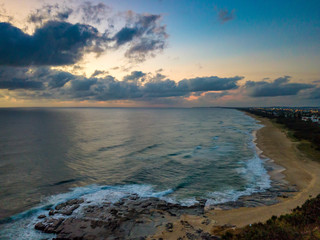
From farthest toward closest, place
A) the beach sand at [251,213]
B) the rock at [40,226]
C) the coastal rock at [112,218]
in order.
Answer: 1. the rock at [40,226]
2. the beach sand at [251,213]
3. the coastal rock at [112,218]

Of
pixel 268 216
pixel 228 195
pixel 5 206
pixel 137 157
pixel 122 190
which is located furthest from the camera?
pixel 137 157

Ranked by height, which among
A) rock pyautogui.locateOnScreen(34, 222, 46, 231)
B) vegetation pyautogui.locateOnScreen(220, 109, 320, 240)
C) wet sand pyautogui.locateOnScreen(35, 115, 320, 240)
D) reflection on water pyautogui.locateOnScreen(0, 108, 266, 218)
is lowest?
reflection on water pyautogui.locateOnScreen(0, 108, 266, 218)

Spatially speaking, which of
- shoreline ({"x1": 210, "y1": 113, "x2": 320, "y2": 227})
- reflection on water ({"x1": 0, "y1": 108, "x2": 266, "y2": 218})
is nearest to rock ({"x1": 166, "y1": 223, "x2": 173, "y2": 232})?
shoreline ({"x1": 210, "y1": 113, "x2": 320, "y2": 227})

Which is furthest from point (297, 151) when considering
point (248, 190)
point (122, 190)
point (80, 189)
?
point (80, 189)

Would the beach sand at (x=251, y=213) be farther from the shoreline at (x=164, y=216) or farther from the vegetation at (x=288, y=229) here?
the vegetation at (x=288, y=229)

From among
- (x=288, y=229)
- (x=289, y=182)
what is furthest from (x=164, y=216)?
(x=289, y=182)

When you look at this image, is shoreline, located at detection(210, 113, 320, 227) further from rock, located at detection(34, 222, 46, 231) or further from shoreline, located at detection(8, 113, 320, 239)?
rock, located at detection(34, 222, 46, 231)

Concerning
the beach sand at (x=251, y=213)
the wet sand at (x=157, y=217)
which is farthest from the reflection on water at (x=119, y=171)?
the beach sand at (x=251, y=213)

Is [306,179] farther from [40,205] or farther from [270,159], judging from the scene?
[40,205]
